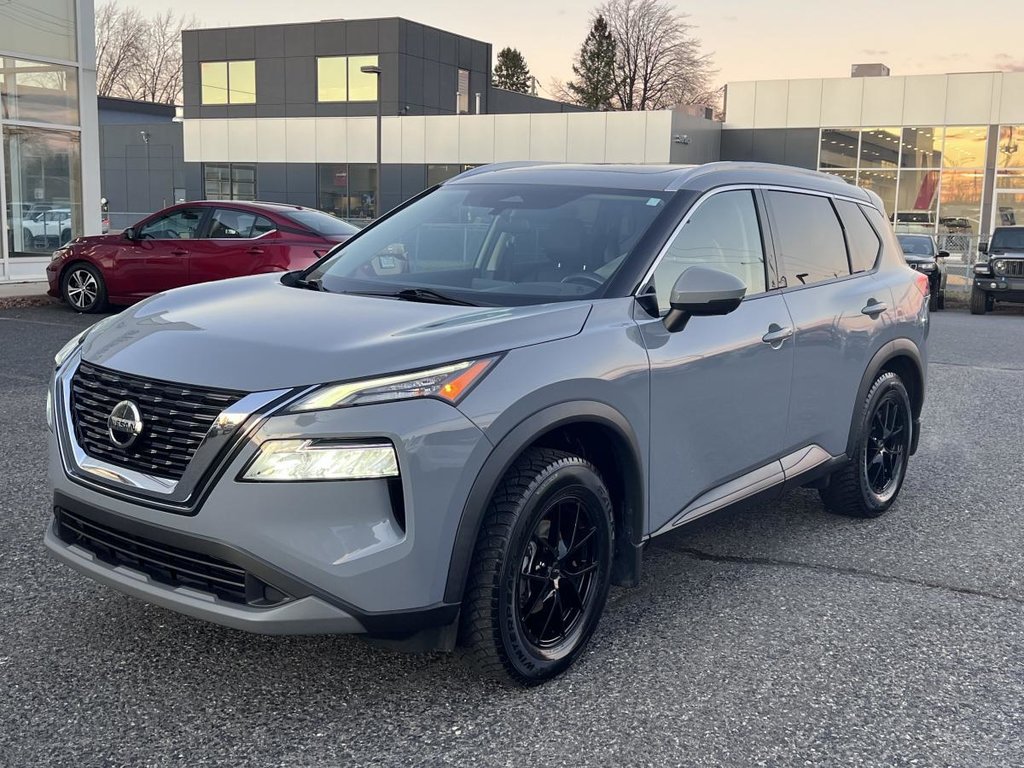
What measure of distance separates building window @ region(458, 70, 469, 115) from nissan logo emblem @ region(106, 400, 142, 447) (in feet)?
177

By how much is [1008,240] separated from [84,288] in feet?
60.2

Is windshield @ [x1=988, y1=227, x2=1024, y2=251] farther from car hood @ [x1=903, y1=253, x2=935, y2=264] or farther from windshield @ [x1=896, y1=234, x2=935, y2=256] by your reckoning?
car hood @ [x1=903, y1=253, x2=935, y2=264]

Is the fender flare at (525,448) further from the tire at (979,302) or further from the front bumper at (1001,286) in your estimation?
the tire at (979,302)

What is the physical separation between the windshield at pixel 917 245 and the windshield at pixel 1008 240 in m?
1.27

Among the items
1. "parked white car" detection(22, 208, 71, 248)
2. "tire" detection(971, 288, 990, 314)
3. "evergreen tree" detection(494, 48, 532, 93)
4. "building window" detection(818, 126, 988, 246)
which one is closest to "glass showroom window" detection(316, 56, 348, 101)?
"building window" detection(818, 126, 988, 246)

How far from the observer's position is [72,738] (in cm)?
312

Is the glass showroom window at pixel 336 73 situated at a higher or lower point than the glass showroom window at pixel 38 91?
higher

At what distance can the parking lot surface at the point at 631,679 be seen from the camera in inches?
124

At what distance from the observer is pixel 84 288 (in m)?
14.0

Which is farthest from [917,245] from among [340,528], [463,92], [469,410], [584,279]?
[463,92]

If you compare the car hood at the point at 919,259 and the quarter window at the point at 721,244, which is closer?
the quarter window at the point at 721,244

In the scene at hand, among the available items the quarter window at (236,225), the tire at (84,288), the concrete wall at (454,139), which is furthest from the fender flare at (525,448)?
the concrete wall at (454,139)

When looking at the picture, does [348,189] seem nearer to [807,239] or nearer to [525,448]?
[807,239]

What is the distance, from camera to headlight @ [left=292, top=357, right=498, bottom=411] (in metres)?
3.03
